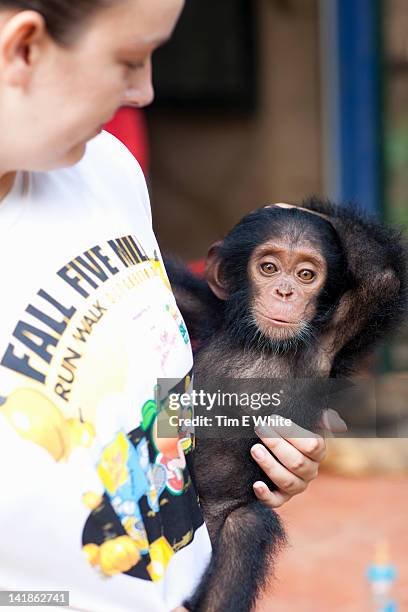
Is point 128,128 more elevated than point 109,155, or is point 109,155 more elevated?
point 128,128

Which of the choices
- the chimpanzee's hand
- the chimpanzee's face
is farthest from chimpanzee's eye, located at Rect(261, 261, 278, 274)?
the chimpanzee's hand

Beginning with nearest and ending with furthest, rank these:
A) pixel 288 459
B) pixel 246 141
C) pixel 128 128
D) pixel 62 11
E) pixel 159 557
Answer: pixel 62 11 → pixel 159 557 → pixel 288 459 → pixel 128 128 → pixel 246 141

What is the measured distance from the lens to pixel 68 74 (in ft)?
3.82

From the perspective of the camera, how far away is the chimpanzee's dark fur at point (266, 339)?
80.1 inches

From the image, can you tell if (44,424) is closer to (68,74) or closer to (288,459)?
(68,74)

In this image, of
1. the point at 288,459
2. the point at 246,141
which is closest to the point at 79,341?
the point at 288,459

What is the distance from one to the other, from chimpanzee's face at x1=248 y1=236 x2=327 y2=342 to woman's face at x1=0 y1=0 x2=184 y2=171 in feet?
3.55

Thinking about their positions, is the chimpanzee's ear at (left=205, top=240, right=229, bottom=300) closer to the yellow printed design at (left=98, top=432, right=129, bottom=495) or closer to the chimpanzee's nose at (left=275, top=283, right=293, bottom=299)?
the chimpanzee's nose at (left=275, top=283, right=293, bottom=299)

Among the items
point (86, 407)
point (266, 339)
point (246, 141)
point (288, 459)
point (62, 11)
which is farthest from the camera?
point (246, 141)

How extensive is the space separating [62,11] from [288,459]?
939mm

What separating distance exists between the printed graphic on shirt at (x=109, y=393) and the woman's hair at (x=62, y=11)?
0.30 meters

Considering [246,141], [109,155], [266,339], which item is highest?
[246,141]

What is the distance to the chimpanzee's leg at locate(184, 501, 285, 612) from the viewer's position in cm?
162

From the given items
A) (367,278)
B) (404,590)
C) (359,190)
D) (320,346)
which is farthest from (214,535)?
(359,190)
